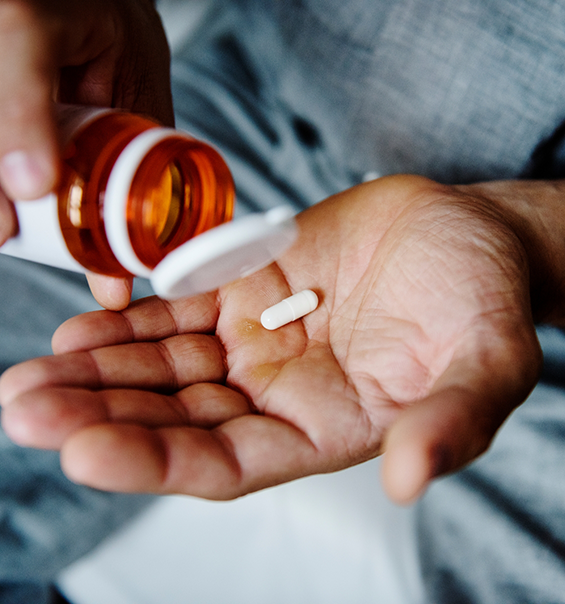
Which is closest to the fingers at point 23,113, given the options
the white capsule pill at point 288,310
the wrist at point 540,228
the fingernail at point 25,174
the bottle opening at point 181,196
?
the fingernail at point 25,174

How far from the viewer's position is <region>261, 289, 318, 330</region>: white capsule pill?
1.07 meters

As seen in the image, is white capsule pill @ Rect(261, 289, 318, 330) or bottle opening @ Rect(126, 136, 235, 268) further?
white capsule pill @ Rect(261, 289, 318, 330)

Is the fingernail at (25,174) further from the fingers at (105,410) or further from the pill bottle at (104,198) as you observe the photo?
the fingers at (105,410)

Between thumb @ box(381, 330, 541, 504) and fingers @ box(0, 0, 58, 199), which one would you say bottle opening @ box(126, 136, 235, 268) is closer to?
fingers @ box(0, 0, 58, 199)

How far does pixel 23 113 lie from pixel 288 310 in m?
0.61

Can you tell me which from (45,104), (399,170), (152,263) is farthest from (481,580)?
(45,104)

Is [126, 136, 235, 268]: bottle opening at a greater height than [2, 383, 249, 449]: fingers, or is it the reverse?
[126, 136, 235, 268]: bottle opening

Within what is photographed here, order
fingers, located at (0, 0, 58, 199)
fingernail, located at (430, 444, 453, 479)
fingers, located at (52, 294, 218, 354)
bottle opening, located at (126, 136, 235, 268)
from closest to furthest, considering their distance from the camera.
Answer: fingernail, located at (430, 444, 453, 479), fingers, located at (0, 0, 58, 199), bottle opening, located at (126, 136, 235, 268), fingers, located at (52, 294, 218, 354)

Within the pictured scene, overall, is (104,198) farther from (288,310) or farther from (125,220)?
(288,310)

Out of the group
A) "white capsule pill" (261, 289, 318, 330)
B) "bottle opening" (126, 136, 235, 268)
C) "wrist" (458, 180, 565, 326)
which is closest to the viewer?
"bottle opening" (126, 136, 235, 268)

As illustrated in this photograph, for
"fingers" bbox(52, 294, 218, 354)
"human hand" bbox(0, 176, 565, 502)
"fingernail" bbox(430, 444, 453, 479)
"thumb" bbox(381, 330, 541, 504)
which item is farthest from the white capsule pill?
"fingernail" bbox(430, 444, 453, 479)

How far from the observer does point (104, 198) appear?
814mm

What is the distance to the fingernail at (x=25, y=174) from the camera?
0.71 m

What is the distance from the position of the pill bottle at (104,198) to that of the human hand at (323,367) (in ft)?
0.61
